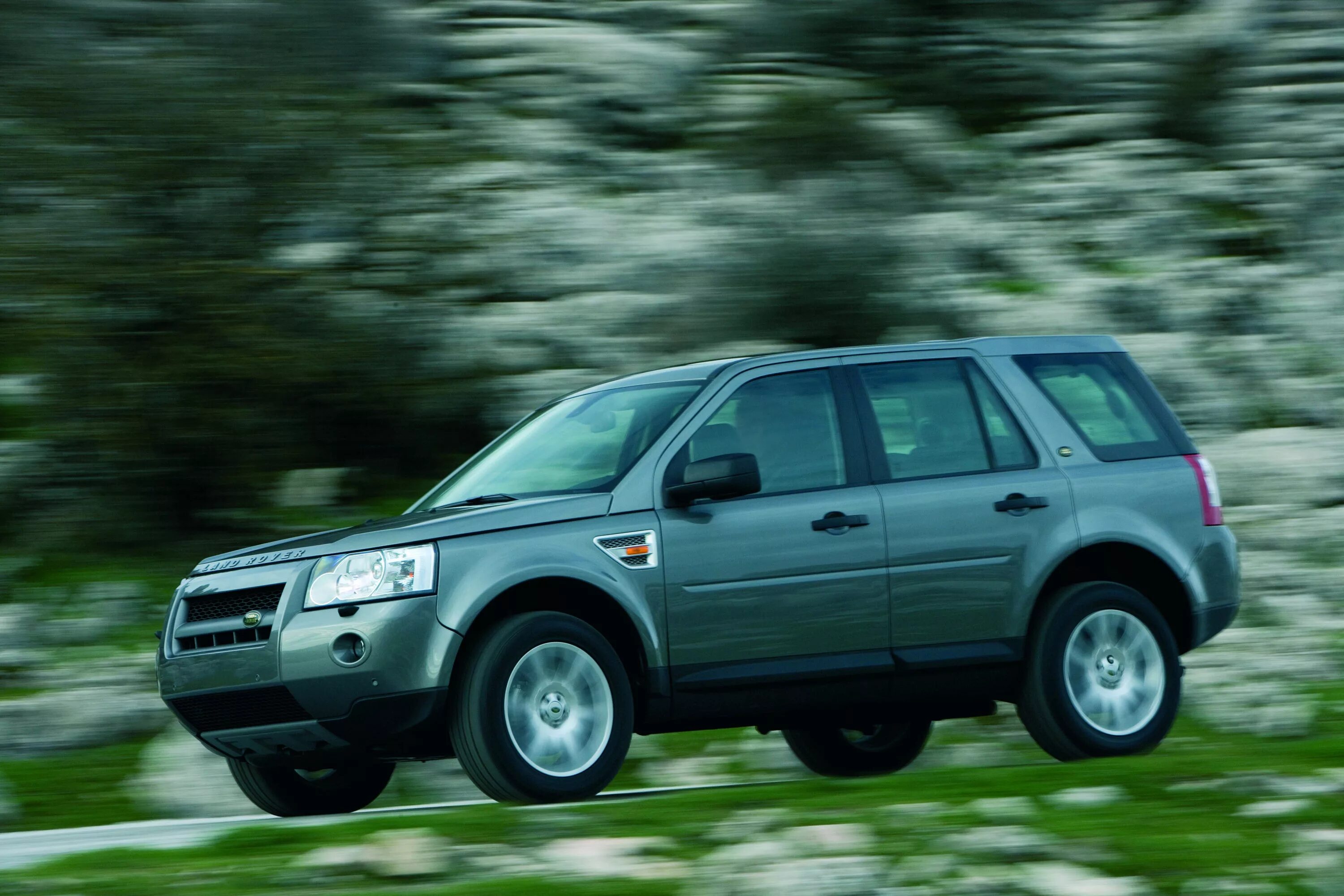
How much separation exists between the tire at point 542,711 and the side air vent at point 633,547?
291 mm

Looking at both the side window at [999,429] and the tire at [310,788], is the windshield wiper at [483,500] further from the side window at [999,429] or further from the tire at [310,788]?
the side window at [999,429]

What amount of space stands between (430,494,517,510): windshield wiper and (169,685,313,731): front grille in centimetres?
104

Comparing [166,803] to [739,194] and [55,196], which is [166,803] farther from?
[739,194]

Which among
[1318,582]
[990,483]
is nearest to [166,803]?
[990,483]

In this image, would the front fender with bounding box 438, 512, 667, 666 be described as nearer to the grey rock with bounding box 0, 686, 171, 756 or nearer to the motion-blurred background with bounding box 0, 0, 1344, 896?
the motion-blurred background with bounding box 0, 0, 1344, 896

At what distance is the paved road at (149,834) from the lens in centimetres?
652

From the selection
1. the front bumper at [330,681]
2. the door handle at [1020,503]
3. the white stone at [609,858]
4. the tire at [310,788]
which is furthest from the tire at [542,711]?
the door handle at [1020,503]

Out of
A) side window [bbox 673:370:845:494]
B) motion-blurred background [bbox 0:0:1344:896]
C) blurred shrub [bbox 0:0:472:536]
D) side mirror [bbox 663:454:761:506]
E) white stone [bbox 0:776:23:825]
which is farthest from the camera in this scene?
blurred shrub [bbox 0:0:472:536]

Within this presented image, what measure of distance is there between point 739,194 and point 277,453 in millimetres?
6341

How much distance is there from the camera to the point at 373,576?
6598mm

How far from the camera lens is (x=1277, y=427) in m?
19.1

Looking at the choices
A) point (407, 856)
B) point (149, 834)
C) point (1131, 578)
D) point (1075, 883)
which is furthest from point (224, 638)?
point (1131, 578)

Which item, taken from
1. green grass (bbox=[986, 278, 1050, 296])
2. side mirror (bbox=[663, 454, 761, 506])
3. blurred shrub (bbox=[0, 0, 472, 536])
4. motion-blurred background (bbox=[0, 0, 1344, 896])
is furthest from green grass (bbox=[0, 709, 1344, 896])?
green grass (bbox=[986, 278, 1050, 296])

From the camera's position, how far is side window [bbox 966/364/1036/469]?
7.92 m
